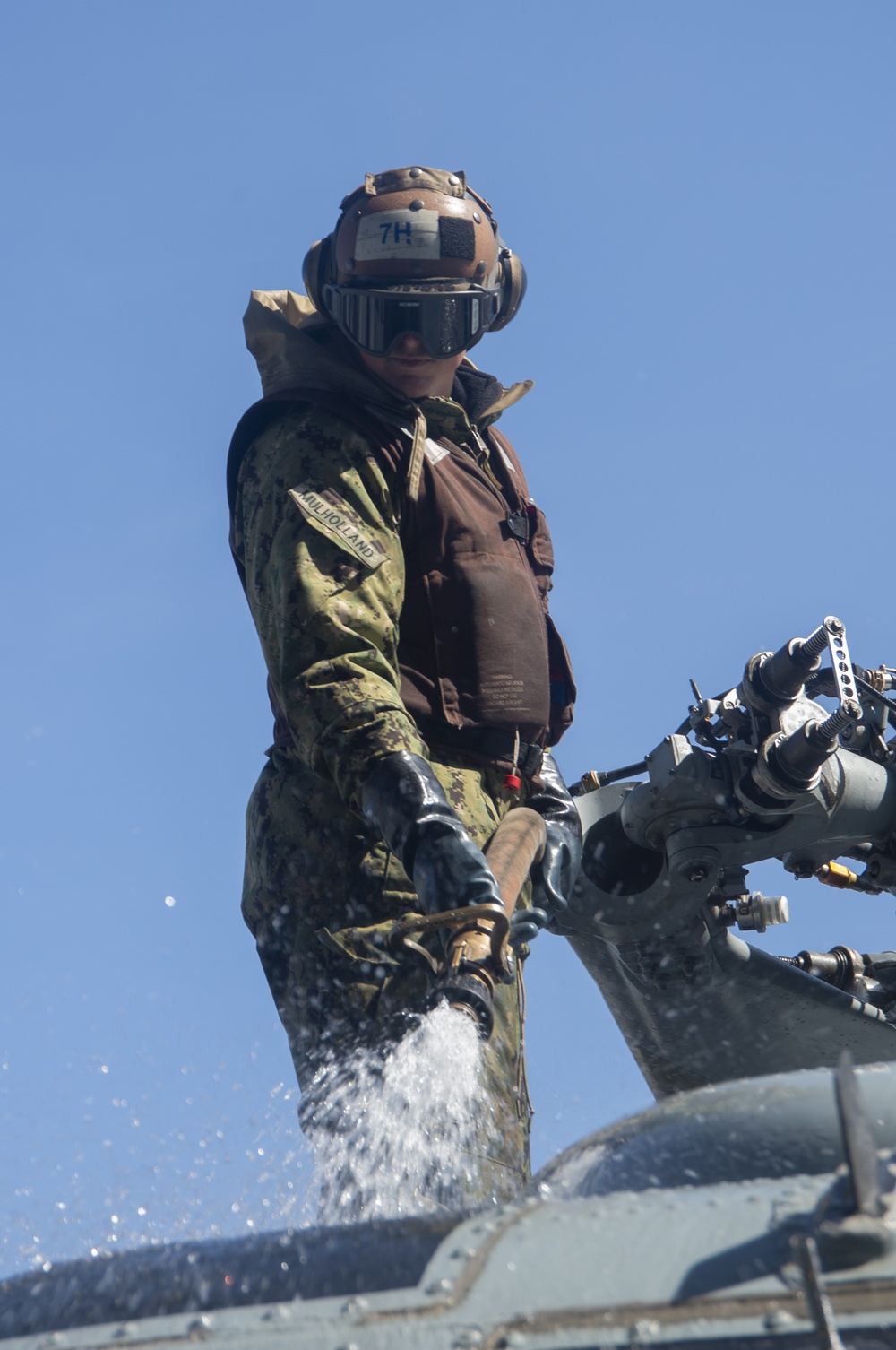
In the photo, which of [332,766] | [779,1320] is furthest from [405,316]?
[779,1320]

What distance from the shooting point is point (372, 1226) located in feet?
7.30

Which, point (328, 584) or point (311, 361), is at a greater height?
point (311, 361)

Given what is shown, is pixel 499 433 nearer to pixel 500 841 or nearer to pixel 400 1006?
pixel 500 841

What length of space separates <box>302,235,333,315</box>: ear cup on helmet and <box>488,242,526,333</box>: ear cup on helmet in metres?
0.49

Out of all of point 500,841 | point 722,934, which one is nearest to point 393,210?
point 500,841

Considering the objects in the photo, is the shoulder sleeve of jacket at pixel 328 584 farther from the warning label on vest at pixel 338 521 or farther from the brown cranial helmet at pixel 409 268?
the brown cranial helmet at pixel 409 268

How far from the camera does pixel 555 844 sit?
434 centimetres

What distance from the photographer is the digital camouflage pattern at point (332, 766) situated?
3730mm

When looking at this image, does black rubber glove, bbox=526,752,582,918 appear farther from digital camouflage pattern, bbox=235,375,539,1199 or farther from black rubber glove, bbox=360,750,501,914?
black rubber glove, bbox=360,750,501,914

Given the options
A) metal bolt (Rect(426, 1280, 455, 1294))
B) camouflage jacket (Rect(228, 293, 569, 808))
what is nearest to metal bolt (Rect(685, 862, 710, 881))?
camouflage jacket (Rect(228, 293, 569, 808))

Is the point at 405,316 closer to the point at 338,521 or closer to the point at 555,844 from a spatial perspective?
the point at 338,521

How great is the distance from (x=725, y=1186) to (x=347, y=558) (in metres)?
2.20

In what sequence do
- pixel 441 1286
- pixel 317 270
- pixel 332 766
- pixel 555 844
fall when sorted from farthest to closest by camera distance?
pixel 317 270, pixel 555 844, pixel 332 766, pixel 441 1286

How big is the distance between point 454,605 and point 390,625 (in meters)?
0.30
